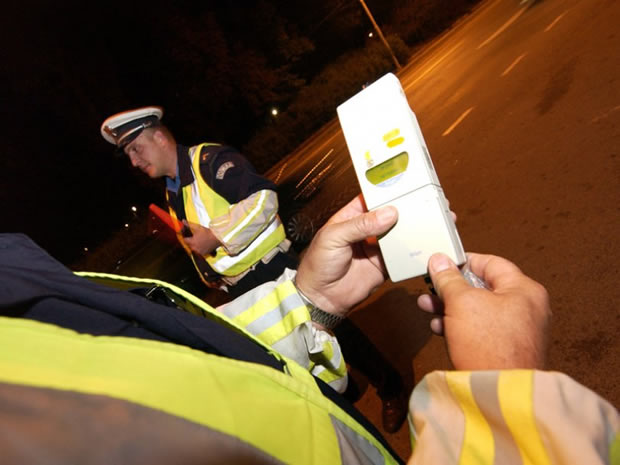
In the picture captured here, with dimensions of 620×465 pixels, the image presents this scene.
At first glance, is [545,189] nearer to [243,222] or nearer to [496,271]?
[496,271]

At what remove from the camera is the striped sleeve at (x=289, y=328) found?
1257 mm

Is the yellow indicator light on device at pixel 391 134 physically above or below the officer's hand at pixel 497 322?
above

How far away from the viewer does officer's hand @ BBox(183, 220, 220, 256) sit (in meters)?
2.10

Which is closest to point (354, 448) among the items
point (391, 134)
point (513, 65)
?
point (391, 134)

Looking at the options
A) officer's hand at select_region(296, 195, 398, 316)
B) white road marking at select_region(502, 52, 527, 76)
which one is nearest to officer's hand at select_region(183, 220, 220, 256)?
officer's hand at select_region(296, 195, 398, 316)

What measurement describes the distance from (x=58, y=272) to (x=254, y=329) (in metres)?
0.70

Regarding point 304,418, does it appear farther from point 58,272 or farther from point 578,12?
point 578,12

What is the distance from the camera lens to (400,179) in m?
1.29

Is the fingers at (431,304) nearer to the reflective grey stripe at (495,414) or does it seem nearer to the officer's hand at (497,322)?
the officer's hand at (497,322)

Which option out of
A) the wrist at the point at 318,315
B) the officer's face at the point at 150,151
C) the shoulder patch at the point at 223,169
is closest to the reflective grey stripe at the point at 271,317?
the wrist at the point at 318,315

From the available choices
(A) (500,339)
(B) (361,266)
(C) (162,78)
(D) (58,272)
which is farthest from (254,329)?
(C) (162,78)

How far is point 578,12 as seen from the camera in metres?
6.71

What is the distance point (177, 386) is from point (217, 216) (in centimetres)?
165

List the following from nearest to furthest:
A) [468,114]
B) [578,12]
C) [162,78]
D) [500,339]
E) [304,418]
Answer: [304,418]
[500,339]
[468,114]
[578,12]
[162,78]
